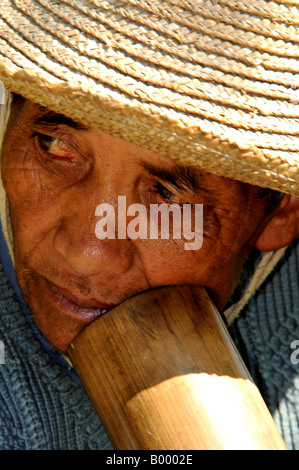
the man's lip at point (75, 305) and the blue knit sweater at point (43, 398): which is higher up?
the man's lip at point (75, 305)

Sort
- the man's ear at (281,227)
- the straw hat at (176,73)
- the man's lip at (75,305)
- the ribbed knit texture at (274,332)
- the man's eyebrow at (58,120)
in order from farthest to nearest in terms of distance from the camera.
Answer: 1. the ribbed knit texture at (274,332)
2. the man's ear at (281,227)
3. the man's lip at (75,305)
4. the man's eyebrow at (58,120)
5. the straw hat at (176,73)

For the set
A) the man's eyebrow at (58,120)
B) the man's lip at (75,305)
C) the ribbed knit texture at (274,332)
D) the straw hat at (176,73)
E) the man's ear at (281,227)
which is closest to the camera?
the straw hat at (176,73)

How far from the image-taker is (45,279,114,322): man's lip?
1.21 meters

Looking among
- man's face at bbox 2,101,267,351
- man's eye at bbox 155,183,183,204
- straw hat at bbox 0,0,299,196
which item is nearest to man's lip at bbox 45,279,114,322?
man's face at bbox 2,101,267,351

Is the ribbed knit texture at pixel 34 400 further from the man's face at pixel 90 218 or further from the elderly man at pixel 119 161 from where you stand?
the man's face at pixel 90 218

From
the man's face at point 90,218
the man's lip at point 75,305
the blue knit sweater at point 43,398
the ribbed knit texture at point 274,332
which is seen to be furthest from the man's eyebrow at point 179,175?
the ribbed knit texture at point 274,332

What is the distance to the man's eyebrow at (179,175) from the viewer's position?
1.11 meters

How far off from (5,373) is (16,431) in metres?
0.12

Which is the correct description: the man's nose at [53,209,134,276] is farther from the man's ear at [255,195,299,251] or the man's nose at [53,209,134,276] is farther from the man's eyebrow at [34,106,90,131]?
the man's ear at [255,195,299,251]

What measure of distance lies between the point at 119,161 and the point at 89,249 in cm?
15

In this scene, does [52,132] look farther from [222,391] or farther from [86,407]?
[86,407]

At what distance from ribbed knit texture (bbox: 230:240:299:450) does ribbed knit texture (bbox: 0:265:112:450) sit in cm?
45

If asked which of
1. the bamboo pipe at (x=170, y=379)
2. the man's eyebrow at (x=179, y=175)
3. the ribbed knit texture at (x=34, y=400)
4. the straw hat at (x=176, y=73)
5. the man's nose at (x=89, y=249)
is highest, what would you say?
the straw hat at (x=176, y=73)

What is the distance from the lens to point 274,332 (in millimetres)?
1754
